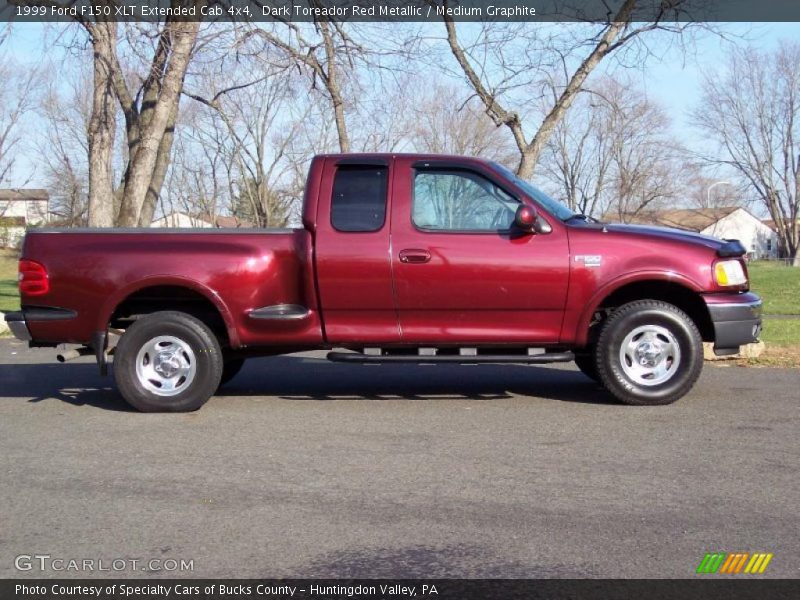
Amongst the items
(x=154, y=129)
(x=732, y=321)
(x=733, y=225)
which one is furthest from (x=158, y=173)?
(x=733, y=225)

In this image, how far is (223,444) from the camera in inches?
245

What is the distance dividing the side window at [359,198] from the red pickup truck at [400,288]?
2 centimetres

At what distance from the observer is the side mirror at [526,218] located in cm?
719

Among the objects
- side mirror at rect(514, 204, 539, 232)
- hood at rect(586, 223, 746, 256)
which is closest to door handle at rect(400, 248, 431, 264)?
side mirror at rect(514, 204, 539, 232)

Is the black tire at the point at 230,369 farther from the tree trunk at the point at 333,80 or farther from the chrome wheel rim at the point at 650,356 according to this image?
the tree trunk at the point at 333,80

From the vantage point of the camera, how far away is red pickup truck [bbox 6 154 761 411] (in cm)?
728

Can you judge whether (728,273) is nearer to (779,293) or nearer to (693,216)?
(779,293)

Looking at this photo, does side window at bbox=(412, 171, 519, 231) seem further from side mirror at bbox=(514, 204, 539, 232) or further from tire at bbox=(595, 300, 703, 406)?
tire at bbox=(595, 300, 703, 406)

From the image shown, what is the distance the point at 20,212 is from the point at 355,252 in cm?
9112

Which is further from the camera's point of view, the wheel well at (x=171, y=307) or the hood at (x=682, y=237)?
the wheel well at (x=171, y=307)

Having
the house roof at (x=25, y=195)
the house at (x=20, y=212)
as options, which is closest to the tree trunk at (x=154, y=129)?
the house at (x=20, y=212)

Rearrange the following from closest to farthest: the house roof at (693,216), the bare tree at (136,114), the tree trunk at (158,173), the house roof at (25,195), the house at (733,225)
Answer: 1. the bare tree at (136,114)
2. the tree trunk at (158,173)
3. the house roof at (693,216)
4. the house roof at (25,195)
5. the house at (733,225)

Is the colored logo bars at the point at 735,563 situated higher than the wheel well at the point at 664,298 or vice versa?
the wheel well at the point at 664,298

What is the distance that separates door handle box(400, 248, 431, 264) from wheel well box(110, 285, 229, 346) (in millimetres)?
1627
